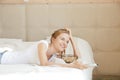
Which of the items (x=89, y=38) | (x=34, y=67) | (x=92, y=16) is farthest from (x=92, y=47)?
(x=34, y=67)

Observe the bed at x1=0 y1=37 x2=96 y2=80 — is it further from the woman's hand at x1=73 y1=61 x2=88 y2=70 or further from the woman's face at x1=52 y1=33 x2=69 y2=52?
the woman's face at x1=52 y1=33 x2=69 y2=52

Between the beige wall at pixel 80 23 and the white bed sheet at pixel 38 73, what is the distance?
0.84m

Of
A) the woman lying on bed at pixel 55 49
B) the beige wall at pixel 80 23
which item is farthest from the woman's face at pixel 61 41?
the beige wall at pixel 80 23

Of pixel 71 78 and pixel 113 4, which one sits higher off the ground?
pixel 113 4

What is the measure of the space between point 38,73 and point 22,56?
1.49ft

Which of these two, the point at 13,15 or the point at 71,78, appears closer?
the point at 71,78

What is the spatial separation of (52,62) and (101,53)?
90 centimetres

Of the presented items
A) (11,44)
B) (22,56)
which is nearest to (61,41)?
(22,56)

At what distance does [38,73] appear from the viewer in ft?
6.14

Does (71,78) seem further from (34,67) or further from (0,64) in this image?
(0,64)

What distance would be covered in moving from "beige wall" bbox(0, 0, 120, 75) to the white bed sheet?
33.0 inches

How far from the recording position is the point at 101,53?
9.57 ft

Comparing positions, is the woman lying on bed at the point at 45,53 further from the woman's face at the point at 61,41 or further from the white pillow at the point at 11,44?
the white pillow at the point at 11,44

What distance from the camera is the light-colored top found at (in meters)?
2.22
